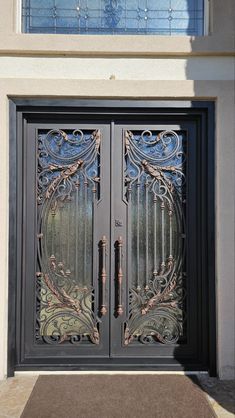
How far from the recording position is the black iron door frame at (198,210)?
3172 mm

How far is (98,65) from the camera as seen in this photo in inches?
125

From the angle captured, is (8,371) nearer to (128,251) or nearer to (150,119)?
(128,251)

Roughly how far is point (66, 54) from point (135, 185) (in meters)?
1.32

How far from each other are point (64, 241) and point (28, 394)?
4.18 ft

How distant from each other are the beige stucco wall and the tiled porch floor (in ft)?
0.44

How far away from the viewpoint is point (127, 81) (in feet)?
10.3

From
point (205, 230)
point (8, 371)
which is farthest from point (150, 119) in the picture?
point (8, 371)

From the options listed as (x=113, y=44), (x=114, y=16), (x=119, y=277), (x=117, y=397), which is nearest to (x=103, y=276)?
(x=119, y=277)

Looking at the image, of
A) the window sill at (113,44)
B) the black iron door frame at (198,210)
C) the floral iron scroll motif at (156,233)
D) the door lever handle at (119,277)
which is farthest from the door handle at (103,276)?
the window sill at (113,44)

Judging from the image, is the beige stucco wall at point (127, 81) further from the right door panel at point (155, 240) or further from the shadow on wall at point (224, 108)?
the right door panel at point (155, 240)

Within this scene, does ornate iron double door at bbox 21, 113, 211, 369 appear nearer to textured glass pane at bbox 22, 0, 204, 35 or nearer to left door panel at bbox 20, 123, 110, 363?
left door panel at bbox 20, 123, 110, 363

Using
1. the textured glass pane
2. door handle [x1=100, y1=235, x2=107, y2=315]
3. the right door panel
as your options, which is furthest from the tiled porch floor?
the textured glass pane

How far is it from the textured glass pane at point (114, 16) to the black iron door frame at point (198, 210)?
710 millimetres

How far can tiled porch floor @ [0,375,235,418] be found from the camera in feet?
8.57
